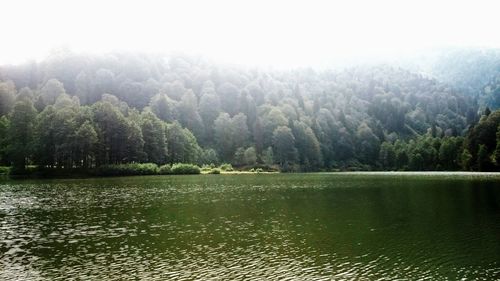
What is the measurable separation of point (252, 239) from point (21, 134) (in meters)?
133

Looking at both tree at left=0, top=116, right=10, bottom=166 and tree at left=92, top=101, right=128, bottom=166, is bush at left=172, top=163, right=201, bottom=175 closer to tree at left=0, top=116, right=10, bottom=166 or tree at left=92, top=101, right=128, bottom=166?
tree at left=92, top=101, right=128, bottom=166

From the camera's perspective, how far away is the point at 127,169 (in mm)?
151500

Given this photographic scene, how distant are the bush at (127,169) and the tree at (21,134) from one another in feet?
77.5

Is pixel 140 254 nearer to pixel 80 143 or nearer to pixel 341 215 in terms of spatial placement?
pixel 341 215

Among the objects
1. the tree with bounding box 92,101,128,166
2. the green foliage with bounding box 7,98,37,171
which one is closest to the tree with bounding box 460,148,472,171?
the tree with bounding box 92,101,128,166

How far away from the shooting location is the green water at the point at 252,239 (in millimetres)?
29438

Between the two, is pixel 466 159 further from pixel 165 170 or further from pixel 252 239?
pixel 252 239

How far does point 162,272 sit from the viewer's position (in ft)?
95.5

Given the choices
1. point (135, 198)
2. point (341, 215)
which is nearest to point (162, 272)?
point (341, 215)

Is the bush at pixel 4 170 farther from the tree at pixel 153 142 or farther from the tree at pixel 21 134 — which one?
A: the tree at pixel 153 142

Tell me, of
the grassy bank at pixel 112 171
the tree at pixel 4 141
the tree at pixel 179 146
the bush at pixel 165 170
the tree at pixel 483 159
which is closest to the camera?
the grassy bank at pixel 112 171

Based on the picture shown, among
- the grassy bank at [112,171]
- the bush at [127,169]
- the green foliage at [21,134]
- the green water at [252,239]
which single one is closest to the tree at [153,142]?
the grassy bank at [112,171]

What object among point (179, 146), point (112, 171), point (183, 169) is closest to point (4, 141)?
point (112, 171)

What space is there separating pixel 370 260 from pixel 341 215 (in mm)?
20841
